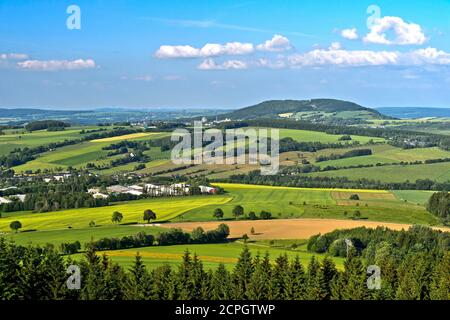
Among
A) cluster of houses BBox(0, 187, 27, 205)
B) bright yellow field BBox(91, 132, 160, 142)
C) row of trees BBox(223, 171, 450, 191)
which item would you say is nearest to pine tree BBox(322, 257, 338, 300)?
→ cluster of houses BBox(0, 187, 27, 205)

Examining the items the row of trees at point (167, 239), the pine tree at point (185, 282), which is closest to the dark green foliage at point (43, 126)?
the row of trees at point (167, 239)

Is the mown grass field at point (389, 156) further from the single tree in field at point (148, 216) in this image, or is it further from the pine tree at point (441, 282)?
the pine tree at point (441, 282)

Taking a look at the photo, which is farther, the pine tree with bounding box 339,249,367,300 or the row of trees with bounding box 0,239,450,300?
the pine tree with bounding box 339,249,367,300

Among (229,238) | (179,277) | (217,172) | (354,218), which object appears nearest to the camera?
(179,277)

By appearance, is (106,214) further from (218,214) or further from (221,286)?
(221,286)

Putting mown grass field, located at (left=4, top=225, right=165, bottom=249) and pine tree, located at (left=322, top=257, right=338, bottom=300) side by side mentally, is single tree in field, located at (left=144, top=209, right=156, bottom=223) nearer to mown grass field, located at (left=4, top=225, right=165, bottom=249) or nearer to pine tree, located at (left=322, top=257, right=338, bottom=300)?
mown grass field, located at (left=4, top=225, right=165, bottom=249)
